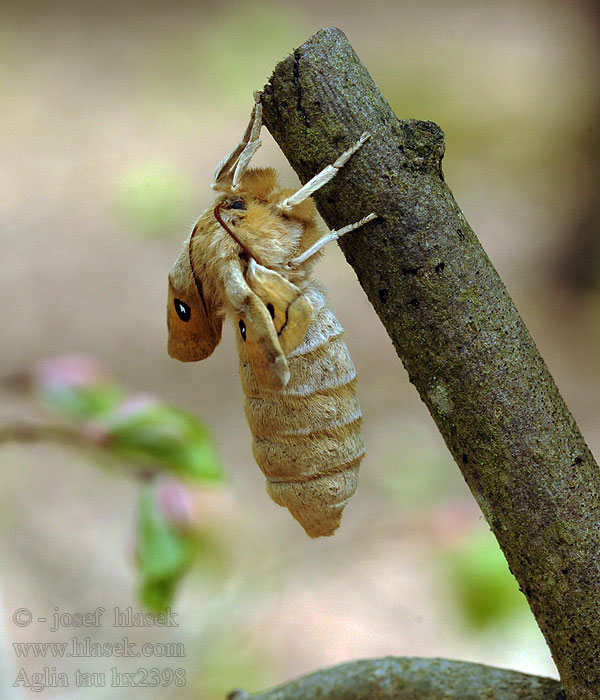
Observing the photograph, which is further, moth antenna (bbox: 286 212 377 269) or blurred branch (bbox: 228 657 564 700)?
blurred branch (bbox: 228 657 564 700)

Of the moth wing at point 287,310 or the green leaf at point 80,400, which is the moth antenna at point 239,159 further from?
the green leaf at point 80,400

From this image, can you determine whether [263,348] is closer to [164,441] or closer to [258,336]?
[258,336]

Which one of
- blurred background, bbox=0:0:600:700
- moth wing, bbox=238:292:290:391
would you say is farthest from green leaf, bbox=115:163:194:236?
moth wing, bbox=238:292:290:391

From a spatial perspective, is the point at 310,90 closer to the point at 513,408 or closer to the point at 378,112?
the point at 378,112

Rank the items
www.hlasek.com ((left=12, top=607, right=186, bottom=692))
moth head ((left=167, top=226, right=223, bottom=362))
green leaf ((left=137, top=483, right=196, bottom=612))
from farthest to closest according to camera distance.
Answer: www.hlasek.com ((left=12, top=607, right=186, bottom=692)) < green leaf ((left=137, top=483, right=196, bottom=612)) < moth head ((left=167, top=226, right=223, bottom=362))

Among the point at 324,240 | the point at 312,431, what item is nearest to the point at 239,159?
the point at 324,240

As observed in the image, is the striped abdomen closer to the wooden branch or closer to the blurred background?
the wooden branch

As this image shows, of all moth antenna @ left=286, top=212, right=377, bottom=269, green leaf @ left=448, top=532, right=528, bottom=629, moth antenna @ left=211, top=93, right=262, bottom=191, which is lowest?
green leaf @ left=448, top=532, right=528, bottom=629
